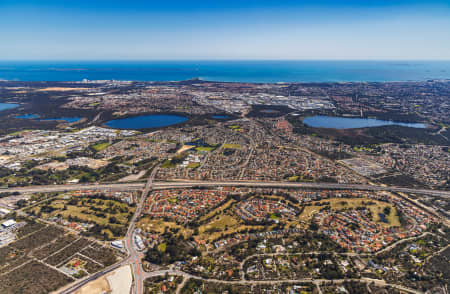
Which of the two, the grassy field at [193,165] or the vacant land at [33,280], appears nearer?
the vacant land at [33,280]

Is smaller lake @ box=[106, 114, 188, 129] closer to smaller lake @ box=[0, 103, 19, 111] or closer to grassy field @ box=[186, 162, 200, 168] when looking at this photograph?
grassy field @ box=[186, 162, 200, 168]

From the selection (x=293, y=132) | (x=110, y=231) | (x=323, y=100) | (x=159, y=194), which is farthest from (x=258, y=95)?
(x=110, y=231)

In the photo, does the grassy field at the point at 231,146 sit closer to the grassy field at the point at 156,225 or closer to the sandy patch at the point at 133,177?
the sandy patch at the point at 133,177

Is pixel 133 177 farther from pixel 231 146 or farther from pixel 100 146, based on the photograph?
pixel 231 146

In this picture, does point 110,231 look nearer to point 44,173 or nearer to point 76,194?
point 76,194

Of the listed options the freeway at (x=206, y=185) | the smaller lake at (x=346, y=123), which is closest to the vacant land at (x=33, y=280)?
the freeway at (x=206, y=185)

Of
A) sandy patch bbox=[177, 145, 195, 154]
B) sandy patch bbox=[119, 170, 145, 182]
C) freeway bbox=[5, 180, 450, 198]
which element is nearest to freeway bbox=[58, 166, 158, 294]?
freeway bbox=[5, 180, 450, 198]
